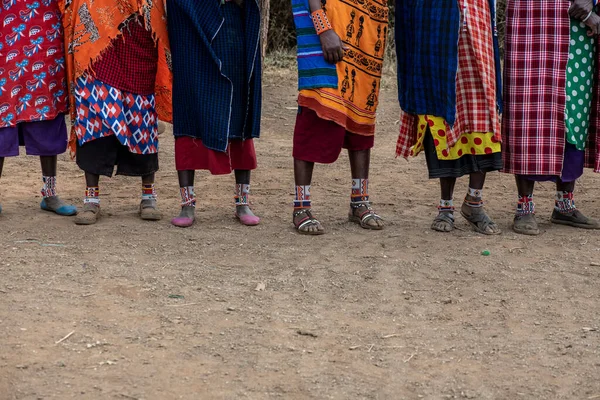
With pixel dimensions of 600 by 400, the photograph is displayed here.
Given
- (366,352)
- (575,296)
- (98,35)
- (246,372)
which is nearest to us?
(246,372)

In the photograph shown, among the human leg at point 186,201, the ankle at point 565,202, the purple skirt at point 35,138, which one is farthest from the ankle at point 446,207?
the purple skirt at point 35,138

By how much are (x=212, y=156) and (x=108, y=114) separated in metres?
0.62

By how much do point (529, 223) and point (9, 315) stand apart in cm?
300

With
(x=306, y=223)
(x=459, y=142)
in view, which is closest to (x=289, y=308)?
(x=306, y=223)

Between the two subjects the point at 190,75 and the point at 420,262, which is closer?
the point at 420,262

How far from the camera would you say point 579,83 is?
527 centimetres

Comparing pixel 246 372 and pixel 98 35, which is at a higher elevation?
pixel 98 35

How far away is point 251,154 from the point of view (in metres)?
5.39

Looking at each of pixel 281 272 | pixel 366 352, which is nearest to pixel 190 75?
pixel 281 272

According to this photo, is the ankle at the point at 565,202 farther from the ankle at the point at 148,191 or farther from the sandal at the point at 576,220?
the ankle at the point at 148,191

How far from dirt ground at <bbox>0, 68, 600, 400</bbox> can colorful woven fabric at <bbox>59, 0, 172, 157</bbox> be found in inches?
37.0

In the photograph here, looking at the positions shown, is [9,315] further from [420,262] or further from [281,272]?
[420,262]

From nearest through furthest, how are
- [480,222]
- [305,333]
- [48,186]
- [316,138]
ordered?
[305,333] < [316,138] < [480,222] < [48,186]

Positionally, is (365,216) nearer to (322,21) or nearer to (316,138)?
(316,138)
